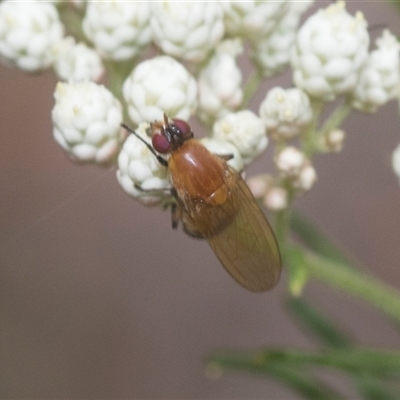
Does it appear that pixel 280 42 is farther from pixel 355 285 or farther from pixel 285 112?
pixel 355 285

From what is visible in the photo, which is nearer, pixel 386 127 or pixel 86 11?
pixel 86 11

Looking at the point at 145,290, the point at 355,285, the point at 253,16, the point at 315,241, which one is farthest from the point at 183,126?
the point at 145,290

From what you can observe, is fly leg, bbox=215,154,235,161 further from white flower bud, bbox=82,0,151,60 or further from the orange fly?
white flower bud, bbox=82,0,151,60

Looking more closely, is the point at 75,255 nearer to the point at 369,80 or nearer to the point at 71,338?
the point at 71,338

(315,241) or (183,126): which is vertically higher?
(183,126)

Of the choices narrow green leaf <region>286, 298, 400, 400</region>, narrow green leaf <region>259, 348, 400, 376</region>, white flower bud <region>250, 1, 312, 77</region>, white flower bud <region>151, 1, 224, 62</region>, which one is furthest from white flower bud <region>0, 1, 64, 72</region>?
narrow green leaf <region>286, 298, 400, 400</region>

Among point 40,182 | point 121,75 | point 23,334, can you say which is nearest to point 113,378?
point 23,334

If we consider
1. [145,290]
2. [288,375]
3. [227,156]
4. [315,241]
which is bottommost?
[145,290]

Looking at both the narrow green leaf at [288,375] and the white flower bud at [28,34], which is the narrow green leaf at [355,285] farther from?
the white flower bud at [28,34]
